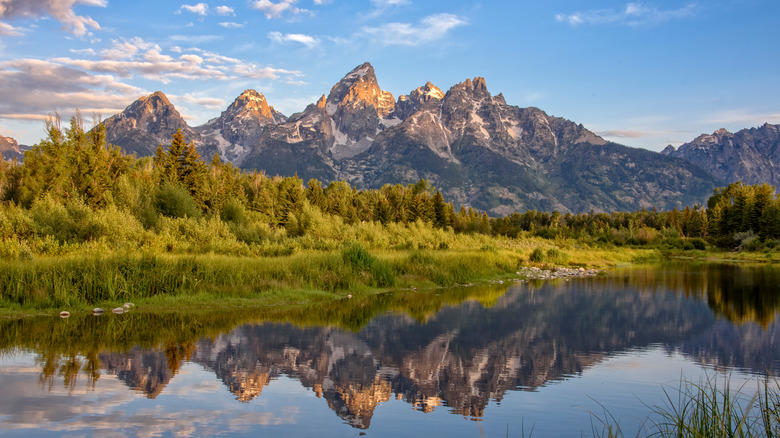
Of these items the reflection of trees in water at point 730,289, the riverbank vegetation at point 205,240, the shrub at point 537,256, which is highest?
the riverbank vegetation at point 205,240

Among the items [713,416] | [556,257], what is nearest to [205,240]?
[556,257]

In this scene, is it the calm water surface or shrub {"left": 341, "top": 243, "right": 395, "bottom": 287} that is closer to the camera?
the calm water surface

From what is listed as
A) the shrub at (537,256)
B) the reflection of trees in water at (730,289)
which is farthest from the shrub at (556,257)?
the reflection of trees in water at (730,289)

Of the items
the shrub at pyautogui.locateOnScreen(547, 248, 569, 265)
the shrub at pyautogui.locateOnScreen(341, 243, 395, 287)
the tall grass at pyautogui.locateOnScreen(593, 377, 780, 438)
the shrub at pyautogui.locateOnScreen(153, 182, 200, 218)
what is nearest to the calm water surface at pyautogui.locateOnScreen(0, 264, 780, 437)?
the tall grass at pyautogui.locateOnScreen(593, 377, 780, 438)

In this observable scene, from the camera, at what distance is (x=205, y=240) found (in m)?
37.2

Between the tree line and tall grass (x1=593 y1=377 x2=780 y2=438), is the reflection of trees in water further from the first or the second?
the tree line

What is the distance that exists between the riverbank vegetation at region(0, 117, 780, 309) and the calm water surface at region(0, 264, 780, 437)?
2.81 metres

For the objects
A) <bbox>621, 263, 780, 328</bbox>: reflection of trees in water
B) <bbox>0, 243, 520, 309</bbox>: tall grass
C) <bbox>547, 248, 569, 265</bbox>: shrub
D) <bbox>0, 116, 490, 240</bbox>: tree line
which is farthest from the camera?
<bbox>547, 248, 569, 265</bbox>: shrub

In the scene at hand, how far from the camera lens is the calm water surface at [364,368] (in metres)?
10.1

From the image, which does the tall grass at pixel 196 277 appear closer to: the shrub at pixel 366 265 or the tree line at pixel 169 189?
the shrub at pixel 366 265

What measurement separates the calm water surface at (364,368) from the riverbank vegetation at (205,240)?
281cm

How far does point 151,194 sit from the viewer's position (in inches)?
2093

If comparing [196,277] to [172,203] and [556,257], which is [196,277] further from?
[556,257]

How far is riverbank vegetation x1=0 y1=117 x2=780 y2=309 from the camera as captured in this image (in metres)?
22.1
